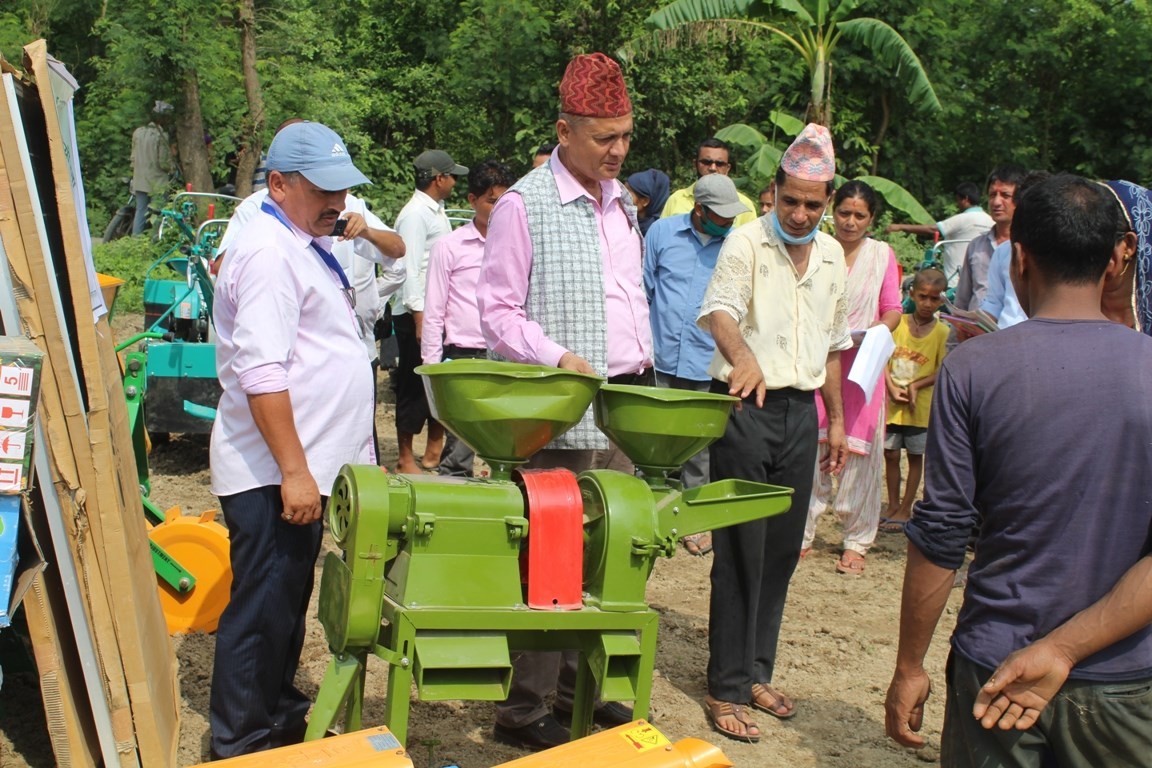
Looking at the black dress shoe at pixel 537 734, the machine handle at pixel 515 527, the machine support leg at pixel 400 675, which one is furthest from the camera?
the black dress shoe at pixel 537 734

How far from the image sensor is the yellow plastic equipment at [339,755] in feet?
7.56

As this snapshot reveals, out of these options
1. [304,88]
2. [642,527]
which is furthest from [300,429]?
[304,88]

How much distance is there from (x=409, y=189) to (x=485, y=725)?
14.0m

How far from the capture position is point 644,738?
2529mm

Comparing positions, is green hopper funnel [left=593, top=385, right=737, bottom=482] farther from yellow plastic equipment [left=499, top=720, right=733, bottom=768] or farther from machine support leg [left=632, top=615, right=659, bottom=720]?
yellow plastic equipment [left=499, top=720, right=733, bottom=768]

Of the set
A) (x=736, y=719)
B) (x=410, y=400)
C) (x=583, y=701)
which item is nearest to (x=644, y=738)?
(x=583, y=701)

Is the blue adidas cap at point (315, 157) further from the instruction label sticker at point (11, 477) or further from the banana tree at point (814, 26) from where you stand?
the banana tree at point (814, 26)

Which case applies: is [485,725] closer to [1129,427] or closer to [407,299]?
[1129,427]

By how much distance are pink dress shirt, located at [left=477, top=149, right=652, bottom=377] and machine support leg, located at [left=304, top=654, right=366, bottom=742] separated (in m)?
1.09

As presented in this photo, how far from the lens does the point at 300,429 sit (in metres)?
3.26

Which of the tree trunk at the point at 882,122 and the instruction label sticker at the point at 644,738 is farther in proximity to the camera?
the tree trunk at the point at 882,122

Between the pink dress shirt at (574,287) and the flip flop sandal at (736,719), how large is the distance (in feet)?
4.12

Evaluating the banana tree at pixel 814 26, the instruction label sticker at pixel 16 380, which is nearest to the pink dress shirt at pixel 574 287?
the instruction label sticker at pixel 16 380

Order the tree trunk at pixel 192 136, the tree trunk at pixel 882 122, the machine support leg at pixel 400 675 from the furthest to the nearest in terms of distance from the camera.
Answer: the tree trunk at pixel 882 122
the tree trunk at pixel 192 136
the machine support leg at pixel 400 675
